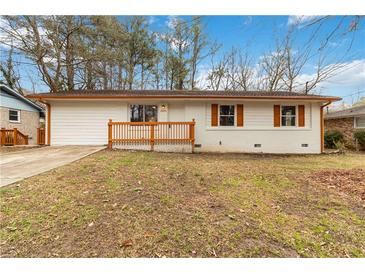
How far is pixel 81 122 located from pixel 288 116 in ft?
33.9

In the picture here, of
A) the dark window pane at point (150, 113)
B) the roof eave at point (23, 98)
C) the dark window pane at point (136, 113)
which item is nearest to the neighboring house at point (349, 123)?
the dark window pane at point (150, 113)

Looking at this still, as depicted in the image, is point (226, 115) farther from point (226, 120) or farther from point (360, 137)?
point (360, 137)

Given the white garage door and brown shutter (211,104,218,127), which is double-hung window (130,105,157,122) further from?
brown shutter (211,104,218,127)

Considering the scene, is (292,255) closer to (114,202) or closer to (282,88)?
(114,202)

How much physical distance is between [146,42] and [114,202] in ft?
52.7

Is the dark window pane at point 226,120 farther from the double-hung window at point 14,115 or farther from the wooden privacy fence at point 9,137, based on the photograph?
the double-hung window at point 14,115

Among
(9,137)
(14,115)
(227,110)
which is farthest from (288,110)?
(14,115)

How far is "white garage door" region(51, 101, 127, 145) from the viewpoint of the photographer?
9.35 meters

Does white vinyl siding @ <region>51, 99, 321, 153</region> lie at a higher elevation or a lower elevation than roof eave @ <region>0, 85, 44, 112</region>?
lower

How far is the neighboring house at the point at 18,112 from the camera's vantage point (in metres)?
12.8

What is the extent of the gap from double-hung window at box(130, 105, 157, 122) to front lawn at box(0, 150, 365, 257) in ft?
18.7

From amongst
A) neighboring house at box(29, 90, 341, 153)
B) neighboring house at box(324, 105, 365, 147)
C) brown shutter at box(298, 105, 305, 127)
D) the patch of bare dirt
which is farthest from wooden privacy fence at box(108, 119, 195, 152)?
neighboring house at box(324, 105, 365, 147)
